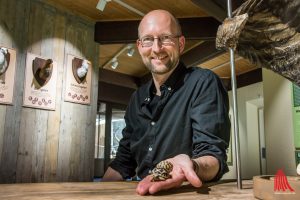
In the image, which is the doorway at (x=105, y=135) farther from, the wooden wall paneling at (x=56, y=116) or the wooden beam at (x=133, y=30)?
the wooden wall paneling at (x=56, y=116)

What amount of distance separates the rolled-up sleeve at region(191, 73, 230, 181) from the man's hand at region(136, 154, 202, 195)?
0.37 meters

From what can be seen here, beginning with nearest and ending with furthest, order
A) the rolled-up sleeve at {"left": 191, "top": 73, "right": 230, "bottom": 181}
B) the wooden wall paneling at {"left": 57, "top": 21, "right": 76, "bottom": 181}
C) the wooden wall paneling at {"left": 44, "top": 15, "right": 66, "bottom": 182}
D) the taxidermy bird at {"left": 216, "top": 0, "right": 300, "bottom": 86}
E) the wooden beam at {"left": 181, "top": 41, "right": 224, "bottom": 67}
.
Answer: the taxidermy bird at {"left": 216, "top": 0, "right": 300, "bottom": 86} < the rolled-up sleeve at {"left": 191, "top": 73, "right": 230, "bottom": 181} < the wooden wall paneling at {"left": 44, "top": 15, "right": 66, "bottom": 182} < the wooden wall paneling at {"left": 57, "top": 21, "right": 76, "bottom": 181} < the wooden beam at {"left": 181, "top": 41, "right": 224, "bottom": 67}

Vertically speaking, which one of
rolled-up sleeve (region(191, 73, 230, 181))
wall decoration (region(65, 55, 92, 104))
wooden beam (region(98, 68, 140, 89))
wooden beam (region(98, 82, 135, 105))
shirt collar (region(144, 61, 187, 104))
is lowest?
rolled-up sleeve (region(191, 73, 230, 181))

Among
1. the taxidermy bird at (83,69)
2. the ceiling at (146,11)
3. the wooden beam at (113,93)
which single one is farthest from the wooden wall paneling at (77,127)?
the wooden beam at (113,93)

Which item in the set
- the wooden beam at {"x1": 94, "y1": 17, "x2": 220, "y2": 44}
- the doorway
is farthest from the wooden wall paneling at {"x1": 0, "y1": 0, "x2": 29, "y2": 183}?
the doorway

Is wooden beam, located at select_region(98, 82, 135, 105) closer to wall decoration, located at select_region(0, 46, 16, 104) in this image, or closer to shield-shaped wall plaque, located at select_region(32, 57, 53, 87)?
shield-shaped wall plaque, located at select_region(32, 57, 53, 87)

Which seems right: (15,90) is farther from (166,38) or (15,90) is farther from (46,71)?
(166,38)

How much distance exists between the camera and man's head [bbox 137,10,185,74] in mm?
1574

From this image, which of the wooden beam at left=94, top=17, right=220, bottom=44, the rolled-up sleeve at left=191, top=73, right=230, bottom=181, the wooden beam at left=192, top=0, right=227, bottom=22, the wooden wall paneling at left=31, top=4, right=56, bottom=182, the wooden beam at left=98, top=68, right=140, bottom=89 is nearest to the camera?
the rolled-up sleeve at left=191, top=73, right=230, bottom=181

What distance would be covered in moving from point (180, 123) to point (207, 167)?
422 millimetres

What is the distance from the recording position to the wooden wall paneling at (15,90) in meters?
3.04

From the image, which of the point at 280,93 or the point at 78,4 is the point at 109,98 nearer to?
the point at 78,4

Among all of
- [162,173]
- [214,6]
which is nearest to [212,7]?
[214,6]

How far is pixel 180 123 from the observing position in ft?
4.90
